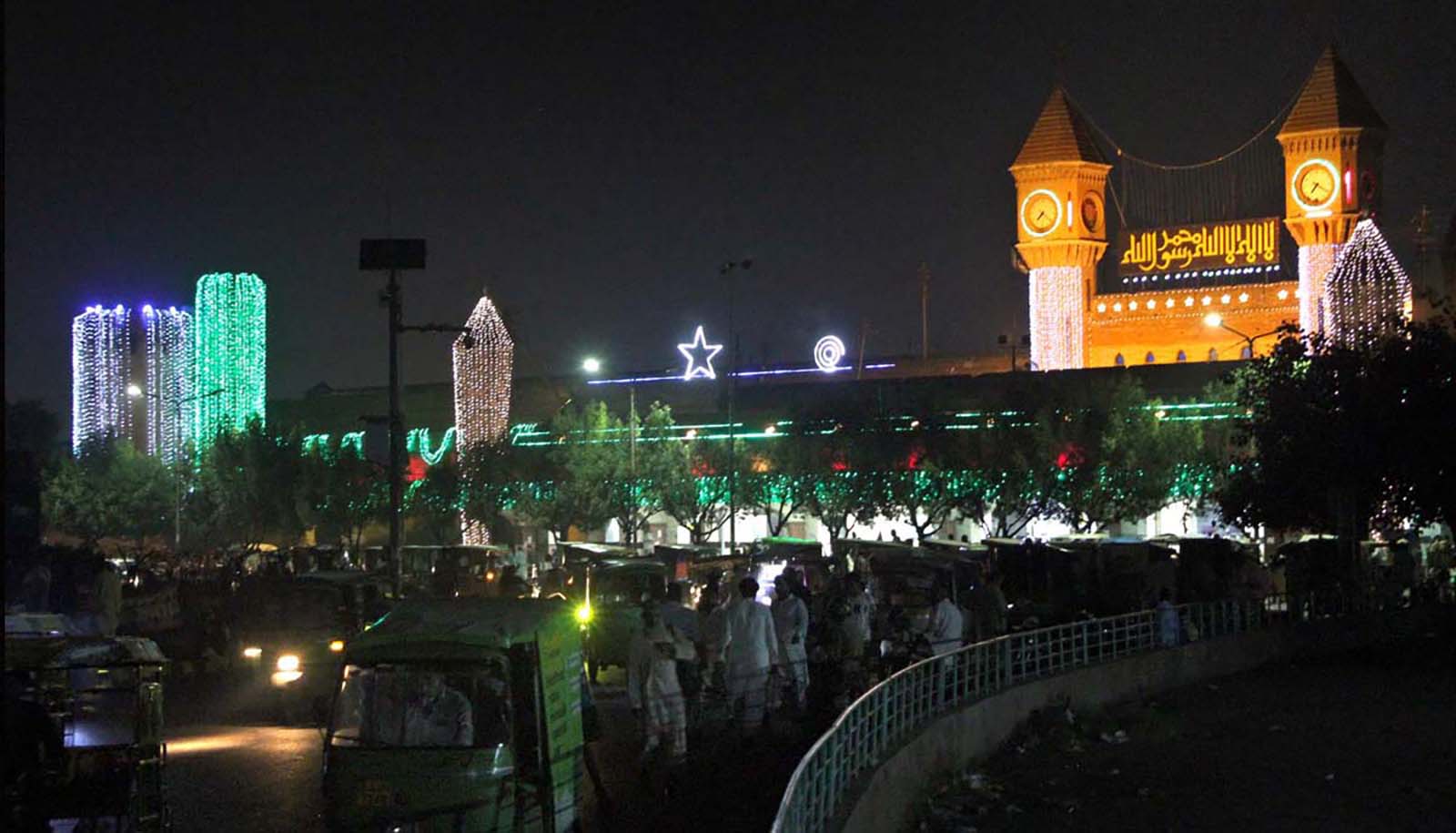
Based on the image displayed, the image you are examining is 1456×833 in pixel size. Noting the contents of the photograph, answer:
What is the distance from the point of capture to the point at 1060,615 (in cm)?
3141

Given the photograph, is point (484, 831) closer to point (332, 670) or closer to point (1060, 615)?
point (332, 670)

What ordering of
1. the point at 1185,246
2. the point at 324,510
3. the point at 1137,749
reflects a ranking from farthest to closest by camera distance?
the point at 1185,246, the point at 324,510, the point at 1137,749

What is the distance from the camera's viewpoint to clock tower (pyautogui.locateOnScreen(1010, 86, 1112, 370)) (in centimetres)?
11431

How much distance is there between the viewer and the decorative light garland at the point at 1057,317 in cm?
11156

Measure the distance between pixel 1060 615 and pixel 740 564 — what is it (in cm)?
550

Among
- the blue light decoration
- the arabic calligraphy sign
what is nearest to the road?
the blue light decoration

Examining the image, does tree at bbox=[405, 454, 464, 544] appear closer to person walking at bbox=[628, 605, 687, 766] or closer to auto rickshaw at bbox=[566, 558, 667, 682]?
auto rickshaw at bbox=[566, 558, 667, 682]

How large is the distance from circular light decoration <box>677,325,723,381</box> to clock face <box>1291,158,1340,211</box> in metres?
40.2

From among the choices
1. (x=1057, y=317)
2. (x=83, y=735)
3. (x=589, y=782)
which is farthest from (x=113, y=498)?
(x=83, y=735)

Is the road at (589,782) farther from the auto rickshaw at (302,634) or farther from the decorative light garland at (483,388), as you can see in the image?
the decorative light garland at (483,388)

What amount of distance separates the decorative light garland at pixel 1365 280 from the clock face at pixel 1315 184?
10.8m

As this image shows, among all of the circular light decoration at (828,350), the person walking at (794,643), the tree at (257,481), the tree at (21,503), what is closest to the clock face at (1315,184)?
the circular light decoration at (828,350)

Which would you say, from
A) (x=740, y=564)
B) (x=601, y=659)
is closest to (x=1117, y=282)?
(x=740, y=564)

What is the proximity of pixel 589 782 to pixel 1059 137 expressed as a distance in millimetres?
106431
